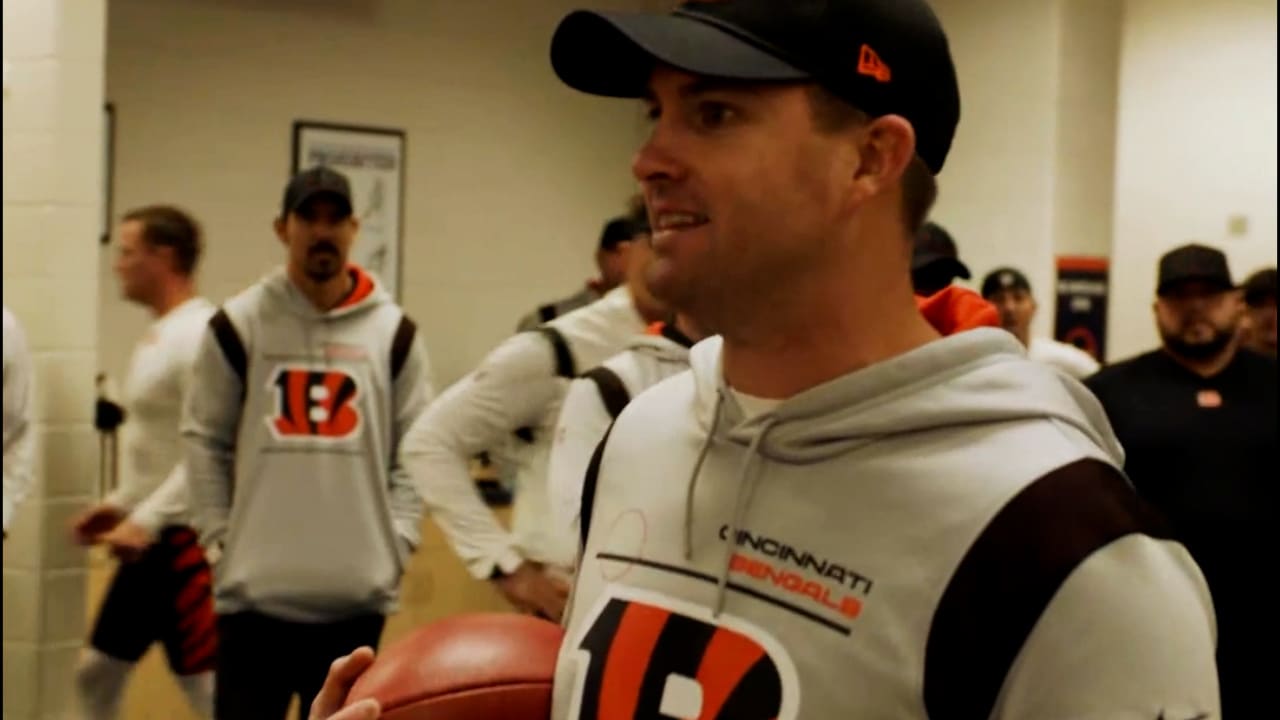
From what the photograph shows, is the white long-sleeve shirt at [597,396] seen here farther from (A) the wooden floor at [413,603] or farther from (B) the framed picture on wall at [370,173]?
(B) the framed picture on wall at [370,173]

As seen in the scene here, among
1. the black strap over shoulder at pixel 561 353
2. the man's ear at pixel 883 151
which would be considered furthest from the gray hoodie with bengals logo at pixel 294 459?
the man's ear at pixel 883 151

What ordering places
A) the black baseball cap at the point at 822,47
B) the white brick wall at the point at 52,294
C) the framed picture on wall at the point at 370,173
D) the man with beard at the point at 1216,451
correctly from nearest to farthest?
the black baseball cap at the point at 822,47, the man with beard at the point at 1216,451, the white brick wall at the point at 52,294, the framed picture on wall at the point at 370,173

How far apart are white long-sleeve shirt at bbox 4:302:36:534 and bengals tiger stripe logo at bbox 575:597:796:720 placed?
3356 millimetres

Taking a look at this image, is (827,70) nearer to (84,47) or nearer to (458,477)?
(458,477)

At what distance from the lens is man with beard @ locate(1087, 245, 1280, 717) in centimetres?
442

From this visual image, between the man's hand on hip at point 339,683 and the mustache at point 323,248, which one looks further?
the mustache at point 323,248

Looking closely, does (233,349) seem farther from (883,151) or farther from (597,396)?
(883,151)

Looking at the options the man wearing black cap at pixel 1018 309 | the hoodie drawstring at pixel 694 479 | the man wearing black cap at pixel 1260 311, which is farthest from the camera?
the man wearing black cap at pixel 1260 311

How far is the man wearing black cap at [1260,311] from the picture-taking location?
6262mm

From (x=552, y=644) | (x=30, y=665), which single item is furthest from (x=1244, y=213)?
(x=552, y=644)

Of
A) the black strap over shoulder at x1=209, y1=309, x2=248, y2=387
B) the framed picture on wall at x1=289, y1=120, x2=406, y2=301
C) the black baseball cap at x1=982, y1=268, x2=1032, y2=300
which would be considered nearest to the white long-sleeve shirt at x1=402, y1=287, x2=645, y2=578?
the black strap over shoulder at x1=209, y1=309, x2=248, y2=387

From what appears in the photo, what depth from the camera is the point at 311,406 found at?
13.3ft

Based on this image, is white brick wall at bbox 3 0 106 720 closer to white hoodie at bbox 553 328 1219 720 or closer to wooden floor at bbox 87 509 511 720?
wooden floor at bbox 87 509 511 720

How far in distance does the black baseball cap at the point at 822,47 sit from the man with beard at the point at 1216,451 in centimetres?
317
